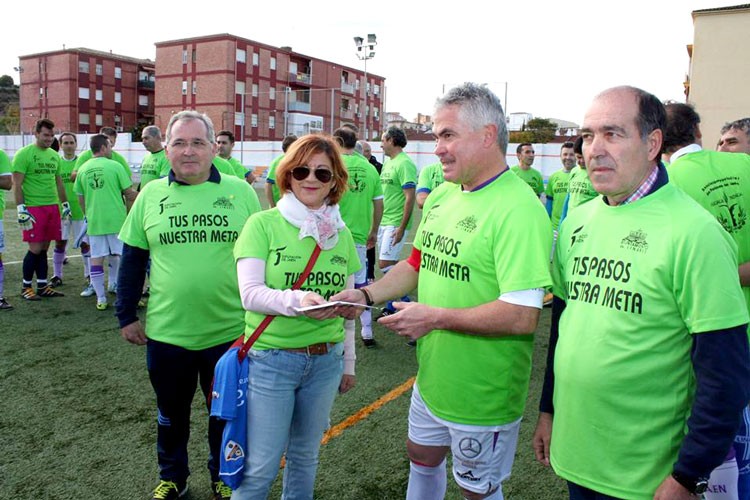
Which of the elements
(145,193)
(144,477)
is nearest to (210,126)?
(145,193)

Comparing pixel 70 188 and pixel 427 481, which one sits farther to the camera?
pixel 70 188

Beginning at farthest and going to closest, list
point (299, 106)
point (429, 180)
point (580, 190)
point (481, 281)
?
point (299, 106), point (429, 180), point (580, 190), point (481, 281)

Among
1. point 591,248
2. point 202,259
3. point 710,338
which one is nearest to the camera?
point 710,338

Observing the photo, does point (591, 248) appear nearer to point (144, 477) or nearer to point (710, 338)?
point (710, 338)

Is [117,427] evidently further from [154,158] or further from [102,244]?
[154,158]

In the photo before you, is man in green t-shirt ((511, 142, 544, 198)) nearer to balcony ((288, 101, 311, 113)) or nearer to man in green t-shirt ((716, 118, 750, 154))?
man in green t-shirt ((716, 118, 750, 154))

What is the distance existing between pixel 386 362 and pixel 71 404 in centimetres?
283

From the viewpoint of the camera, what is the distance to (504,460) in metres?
2.41

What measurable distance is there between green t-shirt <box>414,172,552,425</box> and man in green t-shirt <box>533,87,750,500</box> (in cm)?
22

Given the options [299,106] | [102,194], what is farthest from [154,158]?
[299,106]

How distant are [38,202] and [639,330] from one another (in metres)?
8.55

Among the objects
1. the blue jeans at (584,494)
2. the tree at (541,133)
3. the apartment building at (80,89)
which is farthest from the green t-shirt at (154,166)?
the apartment building at (80,89)

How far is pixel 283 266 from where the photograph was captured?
8.34 feet

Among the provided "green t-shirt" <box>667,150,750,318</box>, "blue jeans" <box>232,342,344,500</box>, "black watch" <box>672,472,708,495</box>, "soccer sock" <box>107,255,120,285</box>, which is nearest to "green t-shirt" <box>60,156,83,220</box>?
"soccer sock" <box>107,255,120,285</box>
